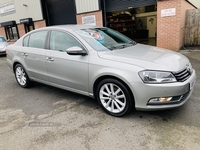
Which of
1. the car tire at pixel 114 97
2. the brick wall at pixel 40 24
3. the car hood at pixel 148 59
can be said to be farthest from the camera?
the brick wall at pixel 40 24

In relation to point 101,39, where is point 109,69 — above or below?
below

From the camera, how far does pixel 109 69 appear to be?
2.85 metres

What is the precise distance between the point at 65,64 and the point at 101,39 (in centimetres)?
85

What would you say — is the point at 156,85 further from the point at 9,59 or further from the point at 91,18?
the point at 91,18

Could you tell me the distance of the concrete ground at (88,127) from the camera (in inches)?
93.4

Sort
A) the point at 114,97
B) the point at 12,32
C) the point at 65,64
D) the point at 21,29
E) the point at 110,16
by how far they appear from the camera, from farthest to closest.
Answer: the point at 12,32 → the point at 21,29 → the point at 110,16 → the point at 65,64 → the point at 114,97

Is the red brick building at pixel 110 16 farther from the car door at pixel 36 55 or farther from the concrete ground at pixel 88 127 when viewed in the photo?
the car door at pixel 36 55

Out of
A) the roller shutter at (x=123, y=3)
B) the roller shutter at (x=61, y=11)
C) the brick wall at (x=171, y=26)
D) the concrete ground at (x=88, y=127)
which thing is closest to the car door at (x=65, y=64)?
the concrete ground at (x=88, y=127)

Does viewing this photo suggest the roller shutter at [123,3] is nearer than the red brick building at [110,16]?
No

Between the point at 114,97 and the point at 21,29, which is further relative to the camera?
the point at 21,29

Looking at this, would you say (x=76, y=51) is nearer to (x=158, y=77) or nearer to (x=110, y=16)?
(x=158, y=77)

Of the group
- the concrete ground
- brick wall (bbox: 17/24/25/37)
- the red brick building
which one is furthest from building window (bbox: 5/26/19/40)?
the concrete ground

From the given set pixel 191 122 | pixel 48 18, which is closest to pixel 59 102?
pixel 191 122

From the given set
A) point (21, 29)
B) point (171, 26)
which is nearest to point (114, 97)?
point (171, 26)
